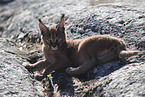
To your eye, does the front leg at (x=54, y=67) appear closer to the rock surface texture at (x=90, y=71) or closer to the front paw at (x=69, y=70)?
the rock surface texture at (x=90, y=71)

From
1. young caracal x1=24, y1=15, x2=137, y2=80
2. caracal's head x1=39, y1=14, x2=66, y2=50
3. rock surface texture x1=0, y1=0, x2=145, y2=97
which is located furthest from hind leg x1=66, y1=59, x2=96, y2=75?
caracal's head x1=39, y1=14, x2=66, y2=50

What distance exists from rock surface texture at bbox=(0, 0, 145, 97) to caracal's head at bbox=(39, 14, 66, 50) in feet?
2.77

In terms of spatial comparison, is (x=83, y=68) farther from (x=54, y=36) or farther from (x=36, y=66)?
(x=36, y=66)

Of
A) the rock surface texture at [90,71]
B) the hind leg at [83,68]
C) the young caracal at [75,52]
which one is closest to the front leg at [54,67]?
the young caracal at [75,52]

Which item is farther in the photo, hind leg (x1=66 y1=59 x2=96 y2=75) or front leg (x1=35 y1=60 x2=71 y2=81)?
front leg (x1=35 y1=60 x2=71 y2=81)

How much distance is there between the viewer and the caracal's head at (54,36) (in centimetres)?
591

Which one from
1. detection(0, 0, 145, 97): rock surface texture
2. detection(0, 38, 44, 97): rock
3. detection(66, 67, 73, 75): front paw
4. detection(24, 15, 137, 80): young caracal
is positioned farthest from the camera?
detection(66, 67, 73, 75): front paw

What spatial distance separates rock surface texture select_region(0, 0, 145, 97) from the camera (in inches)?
172

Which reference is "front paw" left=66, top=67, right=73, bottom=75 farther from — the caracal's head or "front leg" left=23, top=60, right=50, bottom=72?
"front leg" left=23, top=60, right=50, bottom=72

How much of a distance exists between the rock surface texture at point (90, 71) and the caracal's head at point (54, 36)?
84cm

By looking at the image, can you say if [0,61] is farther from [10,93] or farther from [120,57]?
[120,57]

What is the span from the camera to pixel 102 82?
4.61 m

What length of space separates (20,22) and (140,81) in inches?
315

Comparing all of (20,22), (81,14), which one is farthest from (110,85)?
(20,22)
